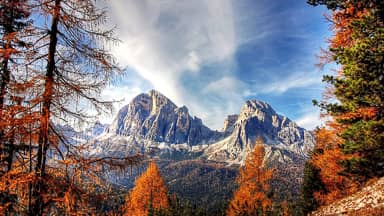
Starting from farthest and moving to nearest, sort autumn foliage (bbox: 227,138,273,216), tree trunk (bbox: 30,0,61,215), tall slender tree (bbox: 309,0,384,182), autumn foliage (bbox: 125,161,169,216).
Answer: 1. autumn foliage (bbox: 125,161,169,216)
2. autumn foliage (bbox: 227,138,273,216)
3. tall slender tree (bbox: 309,0,384,182)
4. tree trunk (bbox: 30,0,61,215)

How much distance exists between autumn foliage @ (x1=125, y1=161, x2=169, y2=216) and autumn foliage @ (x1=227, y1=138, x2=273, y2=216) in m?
11.2

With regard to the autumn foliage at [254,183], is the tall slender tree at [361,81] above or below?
above

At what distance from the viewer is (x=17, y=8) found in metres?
6.61

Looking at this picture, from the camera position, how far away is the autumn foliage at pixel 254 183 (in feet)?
80.0

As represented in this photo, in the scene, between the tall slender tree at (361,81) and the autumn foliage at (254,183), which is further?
the autumn foliage at (254,183)

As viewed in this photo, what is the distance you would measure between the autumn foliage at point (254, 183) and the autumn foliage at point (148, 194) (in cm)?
1117

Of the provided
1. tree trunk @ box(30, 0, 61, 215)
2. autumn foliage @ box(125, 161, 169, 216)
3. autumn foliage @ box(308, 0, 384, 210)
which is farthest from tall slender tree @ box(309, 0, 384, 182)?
autumn foliage @ box(125, 161, 169, 216)

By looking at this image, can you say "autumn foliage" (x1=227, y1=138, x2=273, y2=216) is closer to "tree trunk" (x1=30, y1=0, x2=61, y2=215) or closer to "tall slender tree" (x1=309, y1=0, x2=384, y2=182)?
"tall slender tree" (x1=309, y1=0, x2=384, y2=182)

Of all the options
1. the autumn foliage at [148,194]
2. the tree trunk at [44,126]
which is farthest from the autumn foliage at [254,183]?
the tree trunk at [44,126]

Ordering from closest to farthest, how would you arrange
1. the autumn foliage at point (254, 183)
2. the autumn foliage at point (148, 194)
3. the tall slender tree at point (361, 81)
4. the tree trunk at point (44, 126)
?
1. the tree trunk at point (44, 126)
2. the tall slender tree at point (361, 81)
3. the autumn foliage at point (254, 183)
4. the autumn foliage at point (148, 194)

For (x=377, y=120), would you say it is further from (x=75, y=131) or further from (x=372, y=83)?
(x=75, y=131)

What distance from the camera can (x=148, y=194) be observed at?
3231 centimetres

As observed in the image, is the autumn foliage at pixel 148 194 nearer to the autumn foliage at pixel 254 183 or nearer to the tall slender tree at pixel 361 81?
the autumn foliage at pixel 254 183

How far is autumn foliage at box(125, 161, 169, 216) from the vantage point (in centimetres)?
3090
